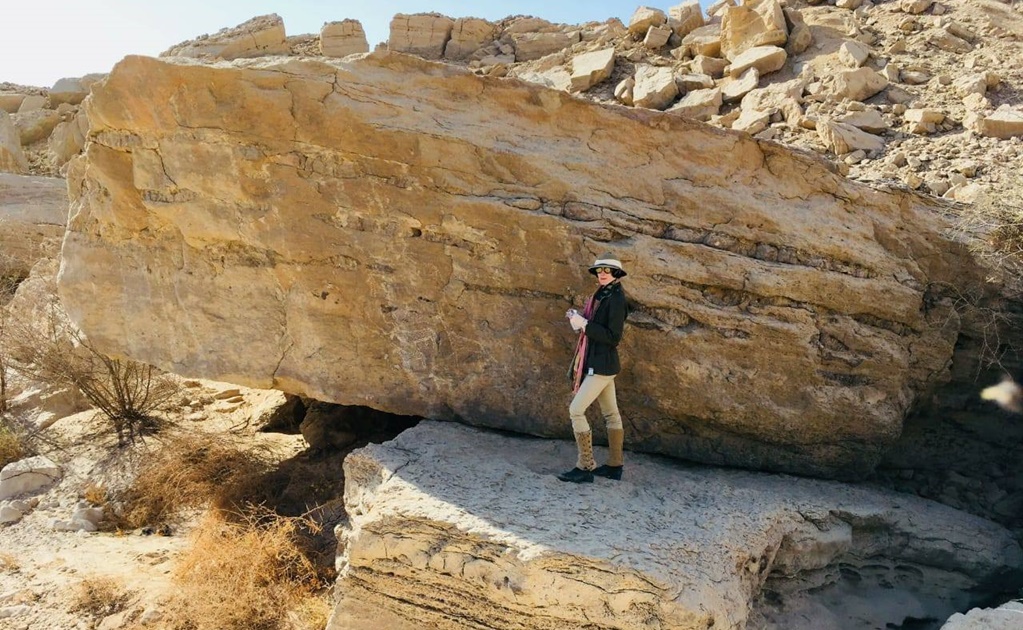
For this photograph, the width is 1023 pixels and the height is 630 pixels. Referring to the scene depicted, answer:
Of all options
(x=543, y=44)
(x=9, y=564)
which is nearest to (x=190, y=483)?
(x=9, y=564)

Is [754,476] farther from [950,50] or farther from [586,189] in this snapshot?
[950,50]

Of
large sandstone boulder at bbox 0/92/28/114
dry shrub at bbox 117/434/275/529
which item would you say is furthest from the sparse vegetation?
large sandstone boulder at bbox 0/92/28/114

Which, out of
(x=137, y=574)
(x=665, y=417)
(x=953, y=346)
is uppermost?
(x=953, y=346)

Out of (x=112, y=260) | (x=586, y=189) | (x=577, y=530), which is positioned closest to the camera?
(x=577, y=530)

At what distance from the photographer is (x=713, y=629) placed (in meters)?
3.14

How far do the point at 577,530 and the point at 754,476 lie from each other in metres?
1.77

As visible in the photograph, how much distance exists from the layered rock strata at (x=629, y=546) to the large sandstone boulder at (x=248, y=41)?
10762mm

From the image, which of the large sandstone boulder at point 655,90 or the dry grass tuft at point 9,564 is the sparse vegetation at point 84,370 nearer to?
the dry grass tuft at point 9,564

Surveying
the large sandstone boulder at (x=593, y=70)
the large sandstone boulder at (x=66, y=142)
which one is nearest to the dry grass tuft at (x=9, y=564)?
the large sandstone boulder at (x=593, y=70)

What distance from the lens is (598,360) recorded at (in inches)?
155

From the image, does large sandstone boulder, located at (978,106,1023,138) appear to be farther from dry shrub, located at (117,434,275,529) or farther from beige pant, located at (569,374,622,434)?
dry shrub, located at (117,434,275,529)

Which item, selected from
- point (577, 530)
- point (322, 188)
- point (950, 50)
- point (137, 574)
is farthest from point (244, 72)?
point (950, 50)

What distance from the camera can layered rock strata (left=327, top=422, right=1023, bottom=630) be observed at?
3.25m

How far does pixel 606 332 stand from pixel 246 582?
2519 mm
